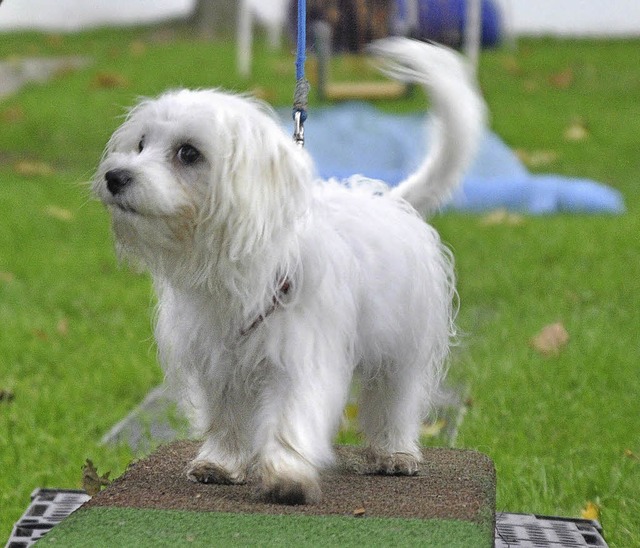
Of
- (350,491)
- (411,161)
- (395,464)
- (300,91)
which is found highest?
(300,91)

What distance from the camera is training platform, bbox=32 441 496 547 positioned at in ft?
9.70

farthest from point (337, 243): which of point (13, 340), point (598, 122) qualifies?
point (598, 122)

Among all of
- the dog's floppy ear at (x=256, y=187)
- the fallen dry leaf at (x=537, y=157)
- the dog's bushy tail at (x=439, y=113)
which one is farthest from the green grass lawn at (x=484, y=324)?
the dog's bushy tail at (x=439, y=113)

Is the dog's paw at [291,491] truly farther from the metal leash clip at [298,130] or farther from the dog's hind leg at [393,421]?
the metal leash clip at [298,130]

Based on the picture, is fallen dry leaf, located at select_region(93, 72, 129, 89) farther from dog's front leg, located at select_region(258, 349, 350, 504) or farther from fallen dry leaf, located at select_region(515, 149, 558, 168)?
dog's front leg, located at select_region(258, 349, 350, 504)

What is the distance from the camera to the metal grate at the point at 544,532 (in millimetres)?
3598

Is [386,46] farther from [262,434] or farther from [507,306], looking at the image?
[507,306]

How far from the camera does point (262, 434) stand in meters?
3.42

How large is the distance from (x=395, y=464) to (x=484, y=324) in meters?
2.83

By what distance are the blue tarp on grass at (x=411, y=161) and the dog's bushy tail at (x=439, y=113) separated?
16.0 feet

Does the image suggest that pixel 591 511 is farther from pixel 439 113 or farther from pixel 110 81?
pixel 110 81

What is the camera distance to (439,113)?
13.4 ft

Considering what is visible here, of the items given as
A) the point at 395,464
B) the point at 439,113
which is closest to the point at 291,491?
the point at 395,464

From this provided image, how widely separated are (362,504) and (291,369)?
40 cm
